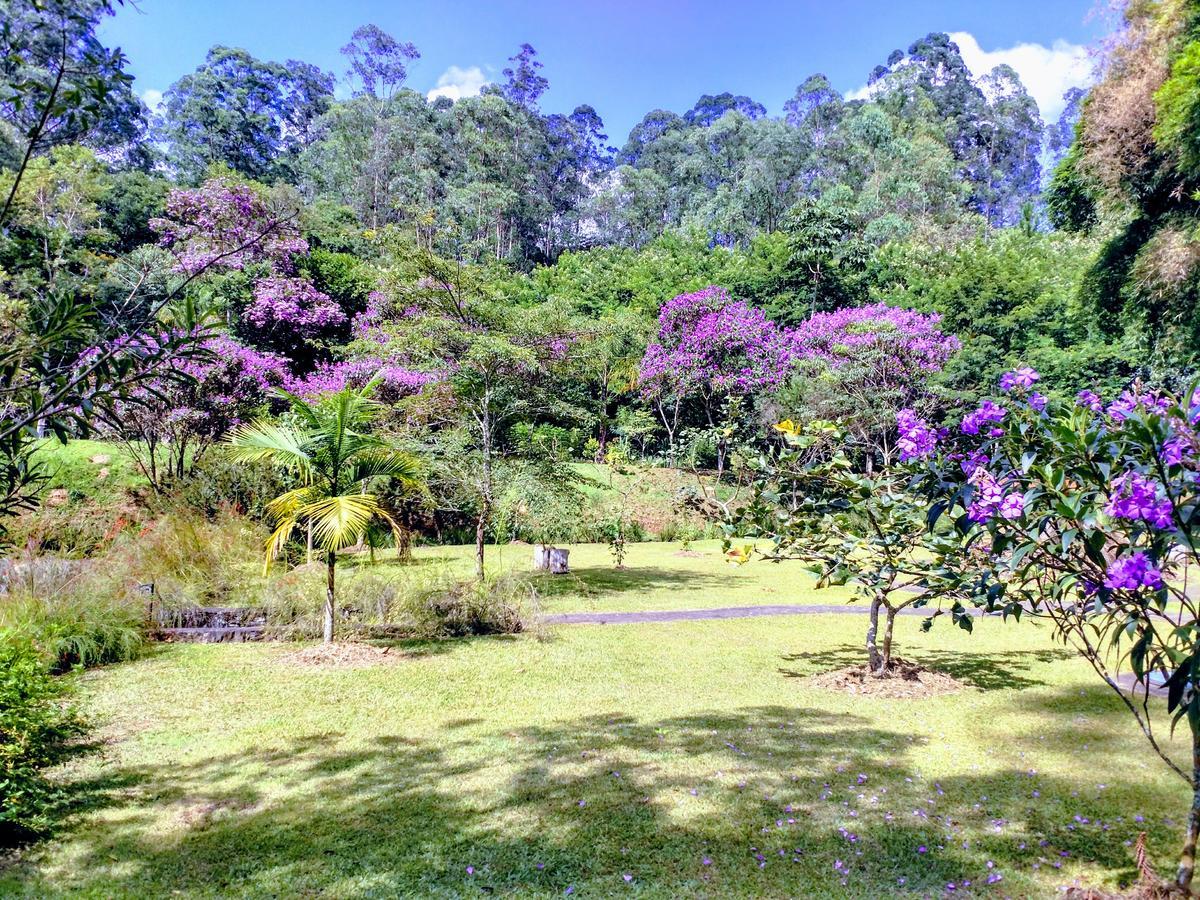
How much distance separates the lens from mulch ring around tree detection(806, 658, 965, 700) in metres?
5.52

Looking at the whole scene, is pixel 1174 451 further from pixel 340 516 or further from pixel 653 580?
pixel 653 580

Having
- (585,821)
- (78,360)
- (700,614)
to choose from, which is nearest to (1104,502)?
(585,821)

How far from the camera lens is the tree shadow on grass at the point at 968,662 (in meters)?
5.96

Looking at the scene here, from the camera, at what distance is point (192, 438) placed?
1440 centimetres

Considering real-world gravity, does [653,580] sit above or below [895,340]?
below

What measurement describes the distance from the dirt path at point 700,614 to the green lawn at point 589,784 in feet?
5.75

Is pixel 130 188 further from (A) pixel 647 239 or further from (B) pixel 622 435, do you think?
(A) pixel 647 239

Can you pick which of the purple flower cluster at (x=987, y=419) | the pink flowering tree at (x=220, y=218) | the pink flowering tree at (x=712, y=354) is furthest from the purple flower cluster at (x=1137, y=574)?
the pink flowering tree at (x=220, y=218)

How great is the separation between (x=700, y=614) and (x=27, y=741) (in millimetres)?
6619

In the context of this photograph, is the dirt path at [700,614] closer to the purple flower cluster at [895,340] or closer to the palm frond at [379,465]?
the palm frond at [379,465]

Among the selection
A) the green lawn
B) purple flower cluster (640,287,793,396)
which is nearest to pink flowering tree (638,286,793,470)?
purple flower cluster (640,287,793,396)

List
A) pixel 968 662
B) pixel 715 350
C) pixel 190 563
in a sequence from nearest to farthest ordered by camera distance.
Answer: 1. pixel 968 662
2. pixel 190 563
3. pixel 715 350

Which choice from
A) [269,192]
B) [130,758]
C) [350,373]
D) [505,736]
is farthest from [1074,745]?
[269,192]

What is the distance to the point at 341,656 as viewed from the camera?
633 cm
